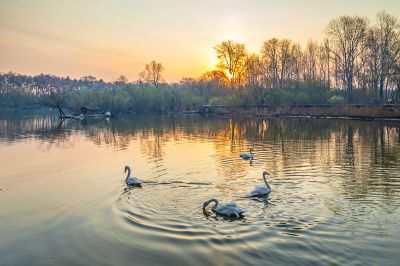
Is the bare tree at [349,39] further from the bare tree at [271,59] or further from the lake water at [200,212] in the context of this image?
the lake water at [200,212]

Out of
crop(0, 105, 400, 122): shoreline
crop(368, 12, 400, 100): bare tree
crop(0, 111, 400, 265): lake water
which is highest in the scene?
crop(368, 12, 400, 100): bare tree

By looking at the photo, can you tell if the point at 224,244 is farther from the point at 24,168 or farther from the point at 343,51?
the point at 343,51

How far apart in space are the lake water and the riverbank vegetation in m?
43.2

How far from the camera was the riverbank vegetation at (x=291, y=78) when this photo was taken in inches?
2293

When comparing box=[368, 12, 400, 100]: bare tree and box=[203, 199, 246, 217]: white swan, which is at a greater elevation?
box=[368, 12, 400, 100]: bare tree

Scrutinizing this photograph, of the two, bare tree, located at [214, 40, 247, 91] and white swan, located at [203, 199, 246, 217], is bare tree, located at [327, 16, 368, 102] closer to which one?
bare tree, located at [214, 40, 247, 91]

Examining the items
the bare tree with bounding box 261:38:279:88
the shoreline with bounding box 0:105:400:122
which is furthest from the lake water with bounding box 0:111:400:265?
the bare tree with bounding box 261:38:279:88

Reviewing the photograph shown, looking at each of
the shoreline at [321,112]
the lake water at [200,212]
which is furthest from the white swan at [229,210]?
the shoreline at [321,112]

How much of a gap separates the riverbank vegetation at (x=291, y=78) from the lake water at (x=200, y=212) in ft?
142

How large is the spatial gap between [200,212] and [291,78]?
244 feet

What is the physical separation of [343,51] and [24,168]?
59.4 metres

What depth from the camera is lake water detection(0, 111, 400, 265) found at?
8170 mm

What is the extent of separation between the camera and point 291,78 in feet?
264

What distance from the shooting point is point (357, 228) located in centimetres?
927
